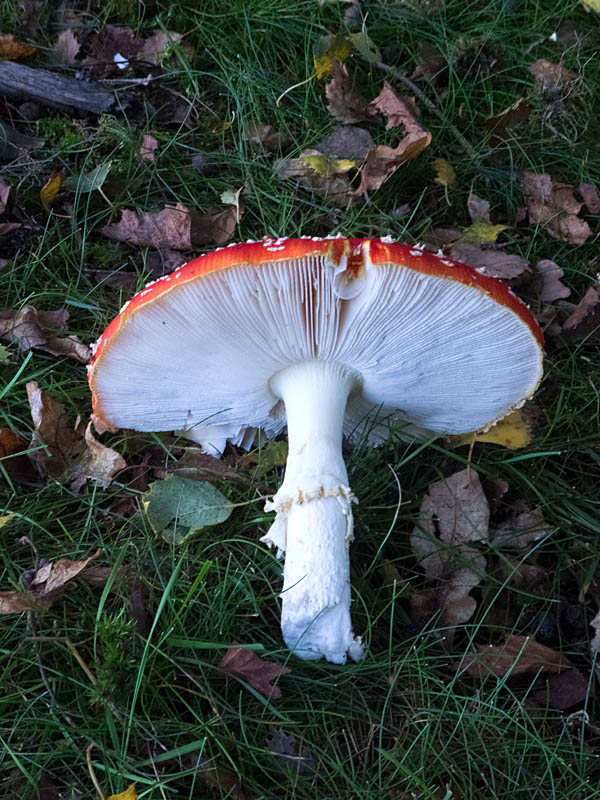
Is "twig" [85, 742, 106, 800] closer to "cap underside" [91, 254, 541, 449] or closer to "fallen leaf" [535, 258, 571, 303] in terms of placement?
"cap underside" [91, 254, 541, 449]

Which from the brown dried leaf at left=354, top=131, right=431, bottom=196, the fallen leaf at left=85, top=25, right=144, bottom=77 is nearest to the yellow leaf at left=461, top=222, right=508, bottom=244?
the brown dried leaf at left=354, top=131, right=431, bottom=196

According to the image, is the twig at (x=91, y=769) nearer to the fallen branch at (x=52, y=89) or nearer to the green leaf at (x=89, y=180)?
the green leaf at (x=89, y=180)

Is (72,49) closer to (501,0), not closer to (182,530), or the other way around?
(501,0)

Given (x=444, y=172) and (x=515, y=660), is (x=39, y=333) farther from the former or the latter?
(x=515, y=660)

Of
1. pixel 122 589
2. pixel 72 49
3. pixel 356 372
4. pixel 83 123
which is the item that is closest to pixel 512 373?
pixel 356 372

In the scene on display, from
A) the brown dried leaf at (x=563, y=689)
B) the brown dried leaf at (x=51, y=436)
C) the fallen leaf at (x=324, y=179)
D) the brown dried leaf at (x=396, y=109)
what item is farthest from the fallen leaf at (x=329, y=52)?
the brown dried leaf at (x=563, y=689)

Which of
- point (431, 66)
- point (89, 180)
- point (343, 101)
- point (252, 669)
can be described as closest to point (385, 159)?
point (343, 101)
